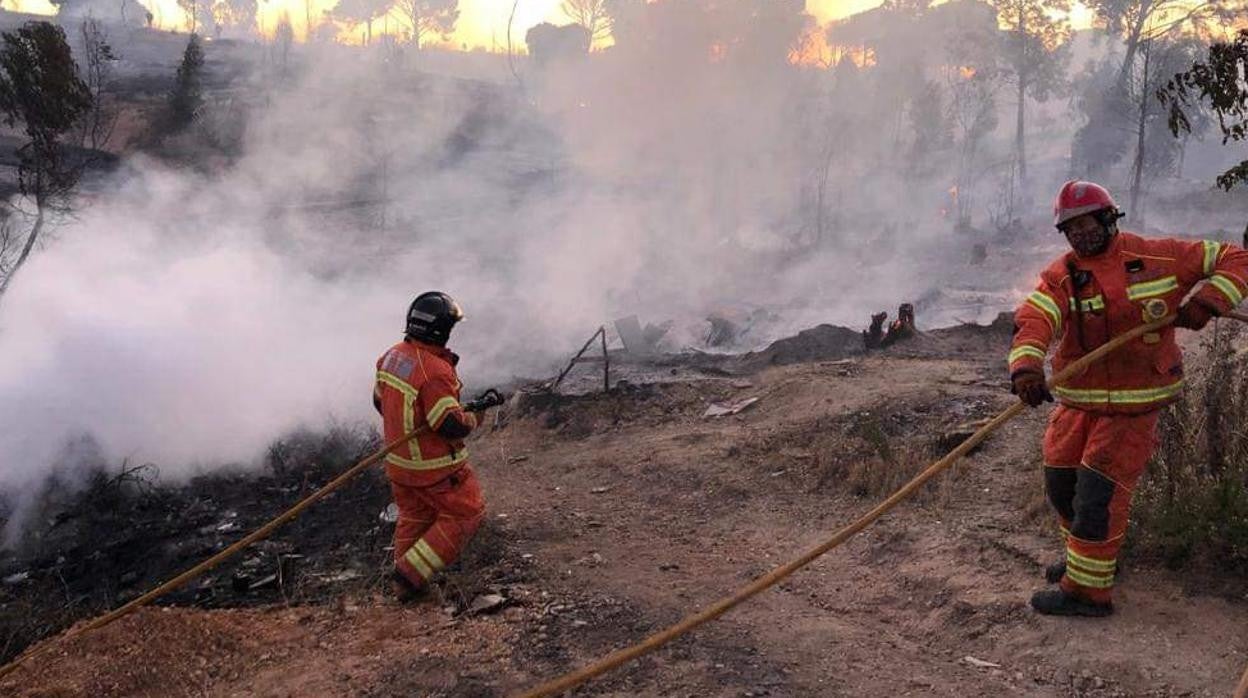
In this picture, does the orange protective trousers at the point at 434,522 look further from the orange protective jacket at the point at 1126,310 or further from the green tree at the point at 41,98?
the green tree at the point at 41,98

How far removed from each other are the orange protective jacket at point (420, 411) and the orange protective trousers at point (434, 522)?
0.09 meters

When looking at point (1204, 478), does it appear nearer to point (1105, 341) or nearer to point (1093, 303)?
point (1105, 341)

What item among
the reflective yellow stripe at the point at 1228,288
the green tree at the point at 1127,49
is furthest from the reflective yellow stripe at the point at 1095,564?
the green tree at the point at 1127,49

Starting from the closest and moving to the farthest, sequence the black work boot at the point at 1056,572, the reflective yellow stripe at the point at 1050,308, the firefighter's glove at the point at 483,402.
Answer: the reflective yellow stripe at the point at 1050,308 < the black work boot at the point at 1056,572 < the firefighter's glove at the point at 483,402

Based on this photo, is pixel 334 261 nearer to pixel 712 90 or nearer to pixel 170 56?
pixel 712 90

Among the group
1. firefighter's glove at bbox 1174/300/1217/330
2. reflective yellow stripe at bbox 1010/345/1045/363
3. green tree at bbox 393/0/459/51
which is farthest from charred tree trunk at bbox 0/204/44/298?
green tree at bbox 393/0/459/51

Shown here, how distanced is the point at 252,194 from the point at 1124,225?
2592 centimetres

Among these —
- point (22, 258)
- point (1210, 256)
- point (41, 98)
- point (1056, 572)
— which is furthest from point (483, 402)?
point (41, 98)

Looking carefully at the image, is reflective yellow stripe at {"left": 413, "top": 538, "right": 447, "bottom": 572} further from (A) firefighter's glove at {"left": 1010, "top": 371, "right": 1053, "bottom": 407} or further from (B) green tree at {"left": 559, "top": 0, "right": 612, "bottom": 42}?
(B) green tree at {"left": 559, "top": 0, "right": 612, "bottom": 42}

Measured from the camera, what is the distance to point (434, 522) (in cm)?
405

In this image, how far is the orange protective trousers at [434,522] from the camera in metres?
3.86

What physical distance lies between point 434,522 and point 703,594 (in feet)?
4.65

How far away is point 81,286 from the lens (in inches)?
364

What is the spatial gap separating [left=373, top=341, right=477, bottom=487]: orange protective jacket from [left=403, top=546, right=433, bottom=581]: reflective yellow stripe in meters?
0.34
